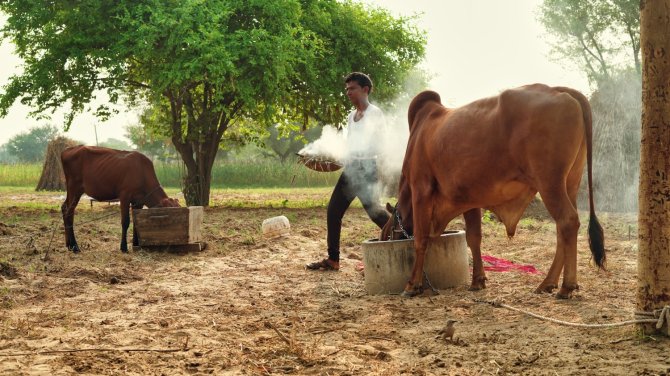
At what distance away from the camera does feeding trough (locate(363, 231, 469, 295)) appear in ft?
20.4

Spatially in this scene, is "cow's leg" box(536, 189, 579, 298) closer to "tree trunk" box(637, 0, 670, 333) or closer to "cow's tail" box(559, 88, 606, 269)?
"cow's tail" box(559, 88, 606, 269)

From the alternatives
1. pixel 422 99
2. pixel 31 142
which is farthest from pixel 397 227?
pixel 31 142

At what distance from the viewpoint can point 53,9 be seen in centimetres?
1559

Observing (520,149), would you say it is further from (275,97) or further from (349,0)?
(349,0)

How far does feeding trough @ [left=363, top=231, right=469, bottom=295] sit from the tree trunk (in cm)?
234

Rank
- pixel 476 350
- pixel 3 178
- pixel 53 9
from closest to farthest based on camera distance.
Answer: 1. pixel 476 350
2. pixel 53 9
3. pixel 3 178

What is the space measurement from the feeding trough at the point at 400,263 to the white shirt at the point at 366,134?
4.66 ft

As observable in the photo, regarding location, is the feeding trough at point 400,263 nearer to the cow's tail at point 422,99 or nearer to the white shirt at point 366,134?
the cow's tail at point 422,99

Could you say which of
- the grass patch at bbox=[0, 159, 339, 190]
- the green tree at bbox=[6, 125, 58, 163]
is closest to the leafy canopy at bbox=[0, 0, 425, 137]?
the grass patch at bbox=[0, 159, 339, 190]

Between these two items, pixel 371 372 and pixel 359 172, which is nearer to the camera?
pixel 371 372

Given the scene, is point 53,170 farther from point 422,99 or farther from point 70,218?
point 422,99

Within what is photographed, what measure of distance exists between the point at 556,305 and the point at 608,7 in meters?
31.7

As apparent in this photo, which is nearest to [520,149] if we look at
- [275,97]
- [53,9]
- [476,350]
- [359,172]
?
[476,350]

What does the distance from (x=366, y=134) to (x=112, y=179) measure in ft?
14.0
